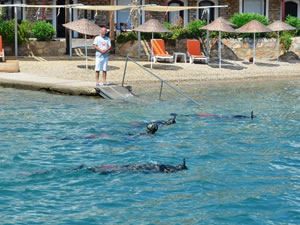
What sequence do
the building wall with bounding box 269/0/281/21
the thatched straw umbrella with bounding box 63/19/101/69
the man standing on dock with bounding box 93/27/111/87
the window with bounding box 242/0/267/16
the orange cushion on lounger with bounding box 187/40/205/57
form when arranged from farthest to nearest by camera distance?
the building wall with bounding box 269/0/281/21
the window with bounding box 242/0/267/16
the orange cushion on lounger with bounding box 187/40/205/57
the thatched straw umbrella with bounding box 63/19/101/69
the man standing on dock with bounding box 93/27/111/87

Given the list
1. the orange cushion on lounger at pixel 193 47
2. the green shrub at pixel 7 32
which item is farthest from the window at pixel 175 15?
the green shrub at pixel 7 32

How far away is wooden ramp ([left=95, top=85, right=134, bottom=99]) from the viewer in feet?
60.0

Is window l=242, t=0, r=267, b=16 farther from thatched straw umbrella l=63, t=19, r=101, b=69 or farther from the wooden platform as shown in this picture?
the wooden platform

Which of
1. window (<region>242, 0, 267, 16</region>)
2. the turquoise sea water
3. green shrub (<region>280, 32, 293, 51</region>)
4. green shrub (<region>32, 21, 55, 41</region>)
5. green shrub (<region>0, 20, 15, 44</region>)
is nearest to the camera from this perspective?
the turquoise sea water

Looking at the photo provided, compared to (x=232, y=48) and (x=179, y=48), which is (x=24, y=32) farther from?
(x=232, y=48)

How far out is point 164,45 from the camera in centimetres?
2820

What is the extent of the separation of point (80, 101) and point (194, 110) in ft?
11.3

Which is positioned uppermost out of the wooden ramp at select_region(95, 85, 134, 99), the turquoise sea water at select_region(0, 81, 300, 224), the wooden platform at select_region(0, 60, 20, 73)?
the wooden platform at select_region(0, 60, 20, 73)

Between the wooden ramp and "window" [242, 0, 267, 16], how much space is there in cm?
2066

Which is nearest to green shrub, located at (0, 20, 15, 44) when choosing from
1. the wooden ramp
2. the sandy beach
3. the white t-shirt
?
the sandy beach

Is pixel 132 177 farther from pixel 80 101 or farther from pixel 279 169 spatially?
pixel 80 101

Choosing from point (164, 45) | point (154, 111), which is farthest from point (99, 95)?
point (164, 45)

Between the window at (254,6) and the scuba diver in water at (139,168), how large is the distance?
93.2ft

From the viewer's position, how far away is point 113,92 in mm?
18547
